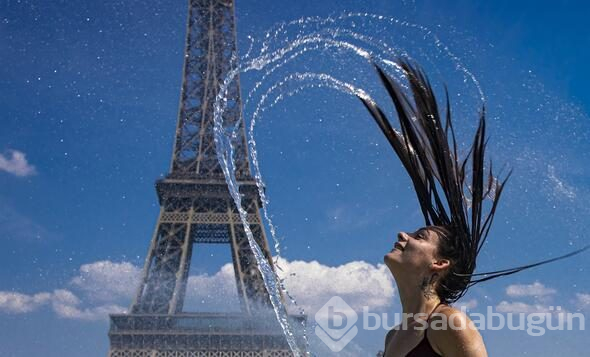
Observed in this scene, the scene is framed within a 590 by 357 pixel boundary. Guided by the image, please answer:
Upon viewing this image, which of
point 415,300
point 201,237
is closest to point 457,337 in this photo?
point 415,300

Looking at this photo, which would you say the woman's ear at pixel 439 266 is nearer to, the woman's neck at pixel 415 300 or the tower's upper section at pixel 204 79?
the woman's neck at pixel 415 300

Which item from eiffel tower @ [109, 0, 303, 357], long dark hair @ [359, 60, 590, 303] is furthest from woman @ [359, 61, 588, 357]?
eiffel tower @ [109, 0, 303, 357]

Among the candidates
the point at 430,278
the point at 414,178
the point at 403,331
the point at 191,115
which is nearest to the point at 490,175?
the point at 414,178

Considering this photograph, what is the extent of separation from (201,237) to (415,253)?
4318 centimetres

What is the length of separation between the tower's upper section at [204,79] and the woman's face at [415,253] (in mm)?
41694

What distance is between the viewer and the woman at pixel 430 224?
108 inches

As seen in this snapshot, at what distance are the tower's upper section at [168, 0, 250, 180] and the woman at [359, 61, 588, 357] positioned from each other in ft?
136

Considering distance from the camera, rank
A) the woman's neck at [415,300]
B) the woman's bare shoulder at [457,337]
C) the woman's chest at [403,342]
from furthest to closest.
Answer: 1. the woman's neck at [415,300]
2. the woman's chest at [403,342]
3. the woman's bare shoulder at [457,337]

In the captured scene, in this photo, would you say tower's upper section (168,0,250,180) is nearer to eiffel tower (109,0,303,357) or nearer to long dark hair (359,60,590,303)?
eiffel tower (109,0,303,357)

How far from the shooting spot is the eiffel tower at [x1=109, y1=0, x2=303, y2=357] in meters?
41.2

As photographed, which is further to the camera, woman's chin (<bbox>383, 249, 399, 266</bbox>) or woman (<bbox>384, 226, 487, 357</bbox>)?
woman's chin (<bbox>383, 249, 399, 266</bbox>)

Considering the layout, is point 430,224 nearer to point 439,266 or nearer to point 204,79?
point 439,266

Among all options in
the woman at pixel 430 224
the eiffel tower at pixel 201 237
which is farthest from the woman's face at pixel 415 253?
the eiffel tower at pixel 201 237

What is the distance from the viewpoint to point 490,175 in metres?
3.18
